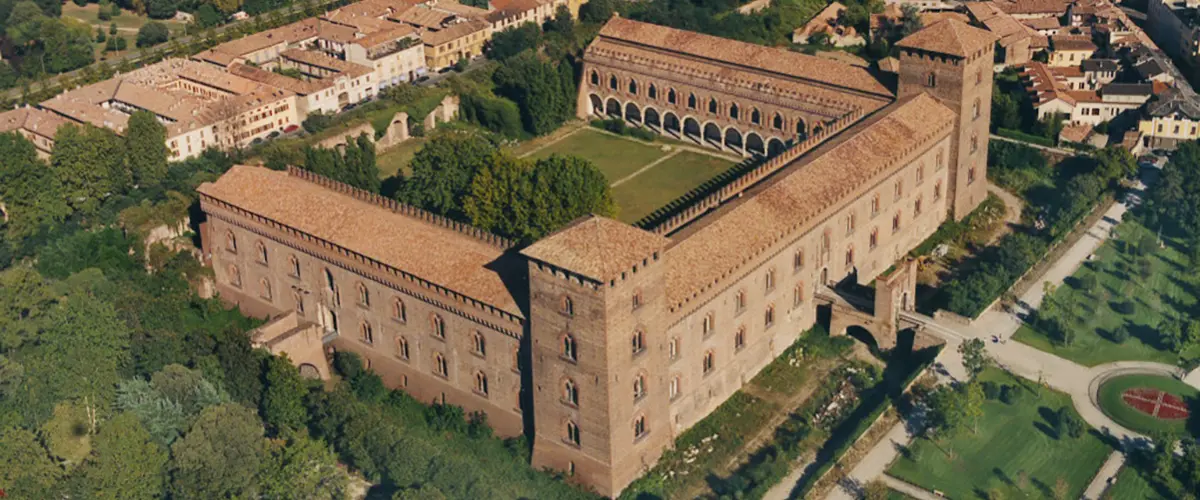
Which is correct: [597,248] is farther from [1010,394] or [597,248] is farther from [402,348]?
[1010,394]

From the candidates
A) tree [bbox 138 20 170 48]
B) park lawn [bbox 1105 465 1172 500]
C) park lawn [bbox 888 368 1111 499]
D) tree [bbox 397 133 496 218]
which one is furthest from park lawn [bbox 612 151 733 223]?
tree [bbox 138 20 170 48]

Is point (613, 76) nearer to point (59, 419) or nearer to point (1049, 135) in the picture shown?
point (1049, 135)

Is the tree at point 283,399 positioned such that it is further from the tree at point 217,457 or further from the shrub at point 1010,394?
the shrub at point 1010,394

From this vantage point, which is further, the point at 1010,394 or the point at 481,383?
the point at 1010,394

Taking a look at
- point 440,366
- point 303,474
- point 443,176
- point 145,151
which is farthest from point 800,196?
point 145,151

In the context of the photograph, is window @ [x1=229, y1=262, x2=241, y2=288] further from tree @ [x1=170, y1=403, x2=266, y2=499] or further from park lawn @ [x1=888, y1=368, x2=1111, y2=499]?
park lawn @ [x1=888, y1=368, x2=1111, y2=499]

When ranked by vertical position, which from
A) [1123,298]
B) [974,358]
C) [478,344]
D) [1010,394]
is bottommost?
[1010,394]
